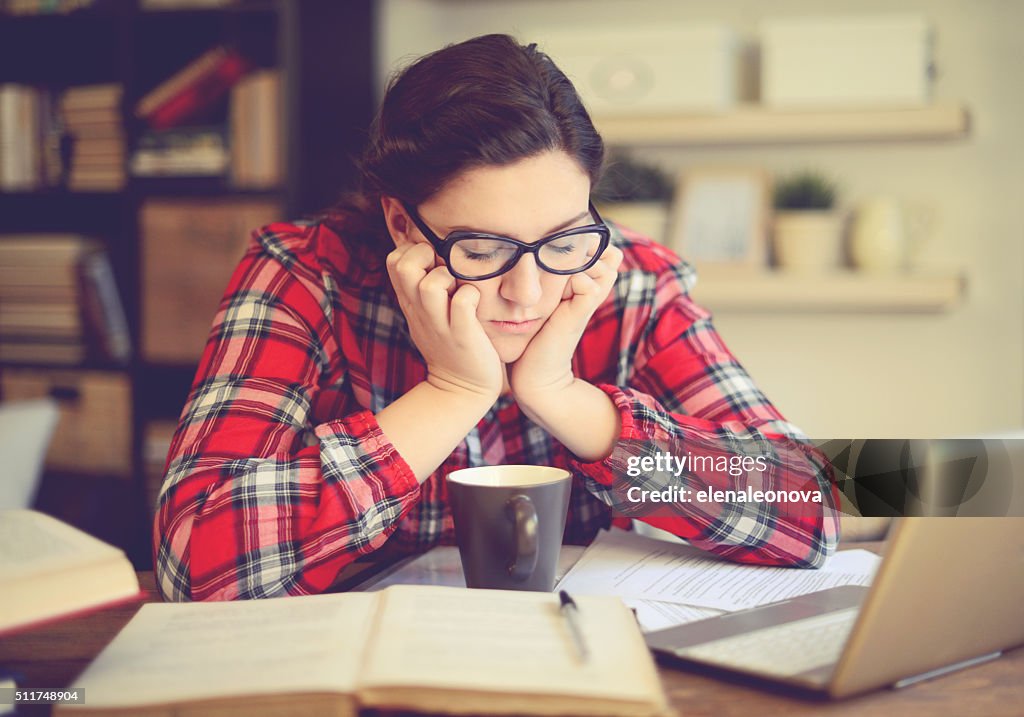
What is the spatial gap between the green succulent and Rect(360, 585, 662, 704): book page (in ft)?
5.97

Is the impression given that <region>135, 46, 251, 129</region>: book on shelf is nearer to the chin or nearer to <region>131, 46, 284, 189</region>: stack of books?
<region>131, 46, 284, 189</region>: stack of books

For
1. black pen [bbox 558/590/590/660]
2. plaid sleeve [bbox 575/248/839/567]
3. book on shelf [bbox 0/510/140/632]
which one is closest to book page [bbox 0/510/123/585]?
Answer: book on shelf [bbox 0/510/140/632]

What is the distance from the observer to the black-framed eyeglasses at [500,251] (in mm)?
933

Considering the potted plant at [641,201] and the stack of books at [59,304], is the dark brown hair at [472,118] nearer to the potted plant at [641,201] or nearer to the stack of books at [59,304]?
the potted plant at [641,201]

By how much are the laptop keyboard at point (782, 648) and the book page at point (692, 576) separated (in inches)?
3.0

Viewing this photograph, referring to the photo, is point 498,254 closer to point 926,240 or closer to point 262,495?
point 262,495

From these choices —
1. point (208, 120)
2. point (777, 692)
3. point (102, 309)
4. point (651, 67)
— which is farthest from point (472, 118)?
point (102, 309)

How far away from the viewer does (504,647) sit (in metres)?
0.59

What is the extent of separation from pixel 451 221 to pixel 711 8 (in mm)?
1759

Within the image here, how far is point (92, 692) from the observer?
566mm

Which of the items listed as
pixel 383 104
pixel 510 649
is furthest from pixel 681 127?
pixel 510 649

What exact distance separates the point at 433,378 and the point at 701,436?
0.29 m

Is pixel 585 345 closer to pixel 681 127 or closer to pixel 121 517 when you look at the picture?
pixel 681 127

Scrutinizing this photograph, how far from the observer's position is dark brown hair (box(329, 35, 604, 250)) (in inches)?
37.6
